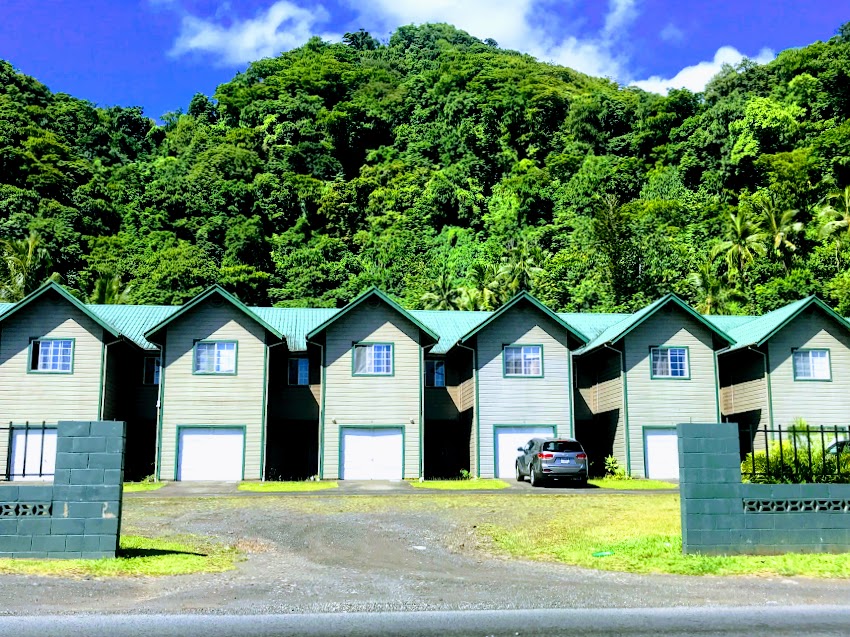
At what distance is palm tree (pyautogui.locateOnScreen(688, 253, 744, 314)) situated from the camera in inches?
2036

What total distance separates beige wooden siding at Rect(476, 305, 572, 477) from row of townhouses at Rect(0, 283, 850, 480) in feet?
0.18

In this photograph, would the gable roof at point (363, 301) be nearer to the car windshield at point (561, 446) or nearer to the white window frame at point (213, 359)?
the white window frame at point (213, 359)

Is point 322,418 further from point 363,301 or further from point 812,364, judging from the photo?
point 812,364

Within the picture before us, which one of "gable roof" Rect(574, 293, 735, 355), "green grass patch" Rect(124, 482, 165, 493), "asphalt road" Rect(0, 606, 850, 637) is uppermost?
"gable roof" Rect(574, 293, 735, 355)

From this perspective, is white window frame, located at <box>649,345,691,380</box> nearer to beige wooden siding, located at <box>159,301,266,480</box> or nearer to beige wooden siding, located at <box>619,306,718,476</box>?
beige wooden siding, located at <box>619,306,718,476</box>

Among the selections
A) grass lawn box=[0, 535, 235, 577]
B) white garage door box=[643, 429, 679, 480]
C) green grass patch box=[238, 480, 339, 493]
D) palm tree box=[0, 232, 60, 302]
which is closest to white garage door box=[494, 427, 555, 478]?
white garage door box=[643, 429, 679, 480]

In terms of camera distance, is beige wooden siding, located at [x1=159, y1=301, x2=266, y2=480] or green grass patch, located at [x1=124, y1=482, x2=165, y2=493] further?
beige wooden siding, located at [x1=159, y1=301, x2=266, y2=480]

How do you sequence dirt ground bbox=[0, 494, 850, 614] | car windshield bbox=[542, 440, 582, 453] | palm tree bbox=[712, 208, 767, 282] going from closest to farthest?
dirt ground bbox=[0, 494, 850, 614] → car windshield bbox=[542, 440, 582, 453] → palm tree bbox=[712, 208, 767, 282]

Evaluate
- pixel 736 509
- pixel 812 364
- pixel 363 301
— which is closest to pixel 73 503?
pixel 736 509

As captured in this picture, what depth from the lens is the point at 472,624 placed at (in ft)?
30.7

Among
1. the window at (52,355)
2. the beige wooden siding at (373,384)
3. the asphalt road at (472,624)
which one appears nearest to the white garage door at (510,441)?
the beige wooden siding at (373,384)

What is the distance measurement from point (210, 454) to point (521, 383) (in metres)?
11.8

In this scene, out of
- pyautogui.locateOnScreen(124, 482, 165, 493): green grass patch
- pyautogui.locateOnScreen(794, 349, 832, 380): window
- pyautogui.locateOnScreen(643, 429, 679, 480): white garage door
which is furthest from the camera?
pyautogui.locateOnScreen(794, 349, 832, 380): window

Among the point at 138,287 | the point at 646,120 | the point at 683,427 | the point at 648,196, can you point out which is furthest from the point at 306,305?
the point at 683,427
